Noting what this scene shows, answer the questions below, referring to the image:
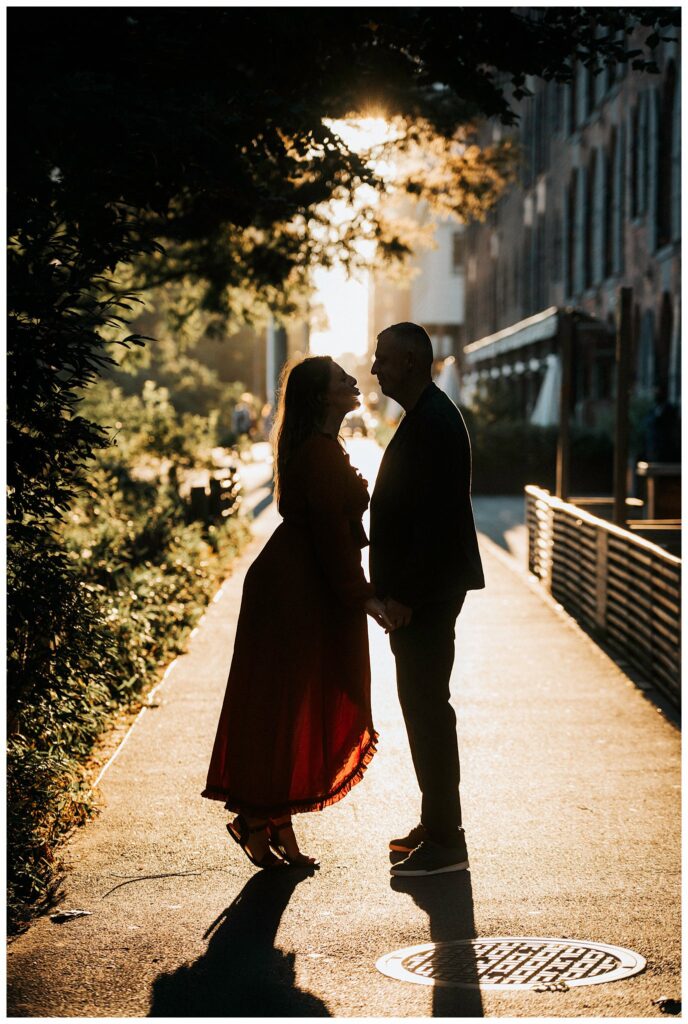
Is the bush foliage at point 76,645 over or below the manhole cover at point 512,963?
over

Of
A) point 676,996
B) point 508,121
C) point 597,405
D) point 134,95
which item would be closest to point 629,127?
point 597,405

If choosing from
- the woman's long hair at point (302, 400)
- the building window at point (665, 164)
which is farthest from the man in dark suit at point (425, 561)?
the building window at point (665, 164)

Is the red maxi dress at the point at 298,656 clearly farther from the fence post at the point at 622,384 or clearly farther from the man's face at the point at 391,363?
the fence post at the point at 622,384

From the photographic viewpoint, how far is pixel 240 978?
419cm

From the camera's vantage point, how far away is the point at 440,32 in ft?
22.9

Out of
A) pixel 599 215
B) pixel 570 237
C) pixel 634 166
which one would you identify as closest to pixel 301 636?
pixel 634 166

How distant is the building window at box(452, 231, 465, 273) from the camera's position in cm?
7488

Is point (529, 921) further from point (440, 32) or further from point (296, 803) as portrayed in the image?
point (440, 32)

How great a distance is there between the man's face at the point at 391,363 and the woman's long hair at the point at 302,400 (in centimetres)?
20

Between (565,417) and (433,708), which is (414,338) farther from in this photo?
(565,417)

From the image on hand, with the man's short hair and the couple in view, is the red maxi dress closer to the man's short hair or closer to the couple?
the couple

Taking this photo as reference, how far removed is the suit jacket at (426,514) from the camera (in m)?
5.07

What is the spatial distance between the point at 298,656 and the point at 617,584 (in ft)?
18.0

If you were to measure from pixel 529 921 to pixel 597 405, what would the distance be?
29.9 m
